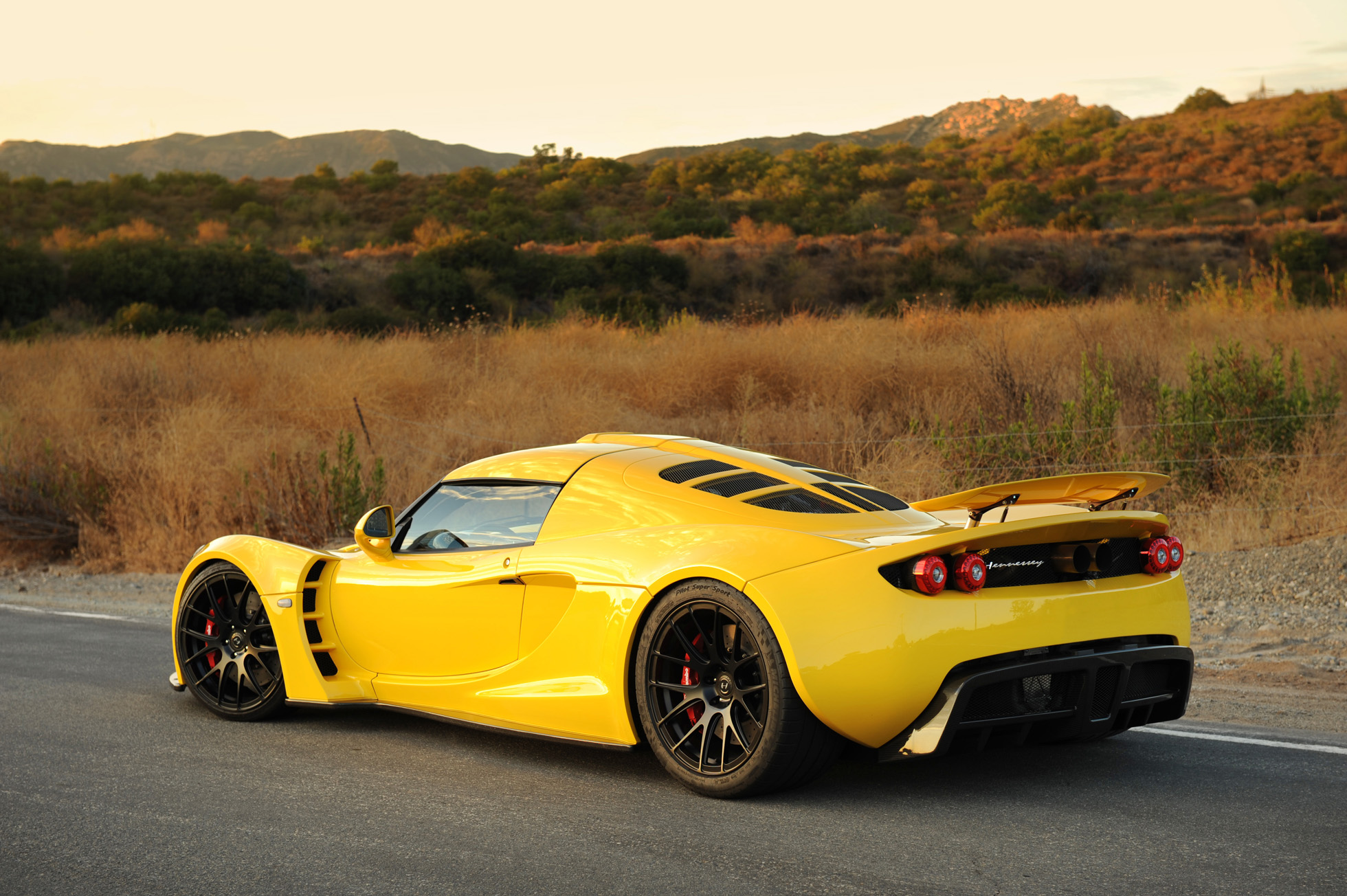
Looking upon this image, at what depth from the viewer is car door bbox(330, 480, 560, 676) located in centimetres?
512

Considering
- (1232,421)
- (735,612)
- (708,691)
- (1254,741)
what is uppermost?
(735,612)

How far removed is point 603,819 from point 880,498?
1879mm

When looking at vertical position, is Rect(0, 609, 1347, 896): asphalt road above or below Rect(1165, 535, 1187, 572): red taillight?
below

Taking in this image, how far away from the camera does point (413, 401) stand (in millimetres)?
19875

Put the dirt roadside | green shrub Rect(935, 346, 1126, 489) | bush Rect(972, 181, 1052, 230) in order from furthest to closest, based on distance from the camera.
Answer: bush Rect(972, 181, 1052, 230)
green shrub Rect(935, 346, 1126, 489)
the dirt roadside

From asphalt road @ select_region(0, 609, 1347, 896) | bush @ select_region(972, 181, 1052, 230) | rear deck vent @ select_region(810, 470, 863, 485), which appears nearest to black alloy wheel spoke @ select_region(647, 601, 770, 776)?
asphalt road @ select_region(0, 609, 1347, 896)

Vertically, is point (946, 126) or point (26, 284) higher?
point (946, 126)

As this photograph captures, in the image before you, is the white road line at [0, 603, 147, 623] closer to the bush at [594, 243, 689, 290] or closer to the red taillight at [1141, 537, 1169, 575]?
the red taillight at [1141, 537, 1169, 575]

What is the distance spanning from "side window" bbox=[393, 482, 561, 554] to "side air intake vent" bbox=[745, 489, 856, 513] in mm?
911

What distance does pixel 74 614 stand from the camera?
404 inches

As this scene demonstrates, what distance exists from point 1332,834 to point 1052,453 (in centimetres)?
949

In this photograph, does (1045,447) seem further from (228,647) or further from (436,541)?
(228,647)

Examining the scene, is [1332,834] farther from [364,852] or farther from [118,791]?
[118,791]

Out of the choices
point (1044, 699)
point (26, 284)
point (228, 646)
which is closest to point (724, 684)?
point (1044, 699)
